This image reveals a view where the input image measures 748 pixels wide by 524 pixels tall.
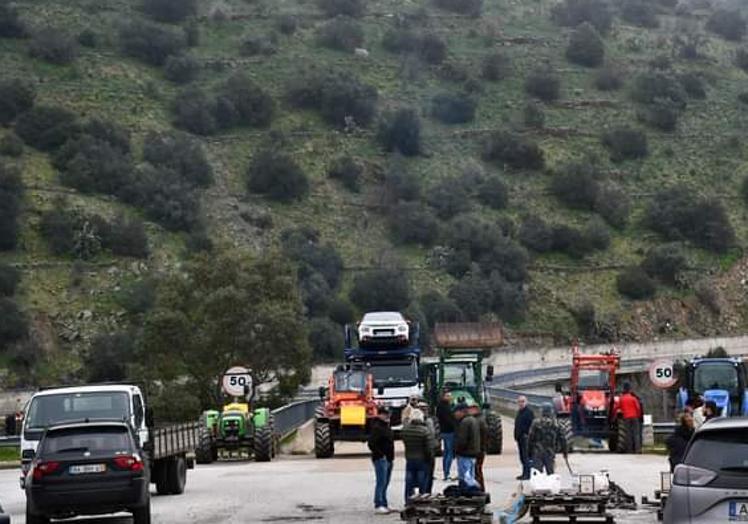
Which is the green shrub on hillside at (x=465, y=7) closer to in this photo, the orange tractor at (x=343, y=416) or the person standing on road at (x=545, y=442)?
the orange tractor at (x=343, y=416)

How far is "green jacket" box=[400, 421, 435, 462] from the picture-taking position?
2662 centimetres

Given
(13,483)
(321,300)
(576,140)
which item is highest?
(576,140)

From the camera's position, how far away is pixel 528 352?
8419 cm

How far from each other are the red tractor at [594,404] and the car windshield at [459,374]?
100 inches

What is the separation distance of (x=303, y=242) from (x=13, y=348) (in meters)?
21.6

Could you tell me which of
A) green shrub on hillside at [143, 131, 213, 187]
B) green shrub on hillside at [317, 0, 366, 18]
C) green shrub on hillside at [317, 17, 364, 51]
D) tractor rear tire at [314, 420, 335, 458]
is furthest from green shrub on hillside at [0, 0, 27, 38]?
tractor rear tire at [314, 420, 335, 458]

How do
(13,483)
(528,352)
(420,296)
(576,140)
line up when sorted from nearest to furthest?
(13,483) < (528,352) < (420,296) < (576,140)

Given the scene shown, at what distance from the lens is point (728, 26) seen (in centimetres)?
15288

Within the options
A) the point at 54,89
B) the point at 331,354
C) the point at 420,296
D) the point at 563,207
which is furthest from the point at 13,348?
the point at 563,207

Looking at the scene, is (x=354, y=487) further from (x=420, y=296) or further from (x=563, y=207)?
(x=563, y=207)

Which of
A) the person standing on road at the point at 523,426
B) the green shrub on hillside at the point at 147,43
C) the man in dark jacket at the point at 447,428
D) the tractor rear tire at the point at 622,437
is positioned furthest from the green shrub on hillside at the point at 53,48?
the person standing on road at the point at 523,426

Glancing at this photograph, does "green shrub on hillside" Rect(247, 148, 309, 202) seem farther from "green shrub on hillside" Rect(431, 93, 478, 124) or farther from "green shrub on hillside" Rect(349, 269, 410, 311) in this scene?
"green shrub on hillside" Rect(431, 93, 478, 124)

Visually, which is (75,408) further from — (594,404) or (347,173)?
(347,173)

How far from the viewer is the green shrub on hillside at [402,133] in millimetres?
111938
